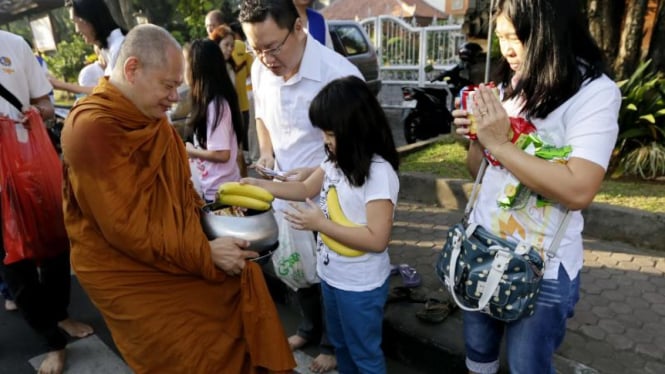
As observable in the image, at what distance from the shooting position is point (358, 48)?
9523mm

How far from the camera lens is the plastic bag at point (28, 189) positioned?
8.11ft

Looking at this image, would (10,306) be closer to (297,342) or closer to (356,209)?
(297,342)

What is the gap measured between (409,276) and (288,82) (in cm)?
158

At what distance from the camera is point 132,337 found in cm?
188

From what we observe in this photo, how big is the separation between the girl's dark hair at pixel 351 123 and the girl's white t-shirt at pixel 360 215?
0.14ft

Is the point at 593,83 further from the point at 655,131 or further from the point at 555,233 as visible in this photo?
the point at 655,131

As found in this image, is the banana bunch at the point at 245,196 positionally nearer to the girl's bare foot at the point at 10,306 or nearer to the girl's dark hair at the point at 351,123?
the girl's dark hair at the point at 351,123

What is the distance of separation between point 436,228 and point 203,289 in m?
2.64

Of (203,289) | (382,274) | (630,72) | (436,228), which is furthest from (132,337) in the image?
(630,72)

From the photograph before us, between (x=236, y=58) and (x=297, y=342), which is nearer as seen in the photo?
(x=297, y=342)

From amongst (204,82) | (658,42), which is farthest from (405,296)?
(658,42)

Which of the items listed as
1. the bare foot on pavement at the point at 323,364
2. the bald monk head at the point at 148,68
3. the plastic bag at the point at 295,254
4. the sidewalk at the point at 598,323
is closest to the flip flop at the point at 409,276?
the sidewalk at the point at 598,323

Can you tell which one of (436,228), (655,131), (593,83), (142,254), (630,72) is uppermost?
(593,83)

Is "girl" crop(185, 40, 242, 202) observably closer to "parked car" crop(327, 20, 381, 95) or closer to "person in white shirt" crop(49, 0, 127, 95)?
"person in white shirt" crop(49, 0, 127, 95)
